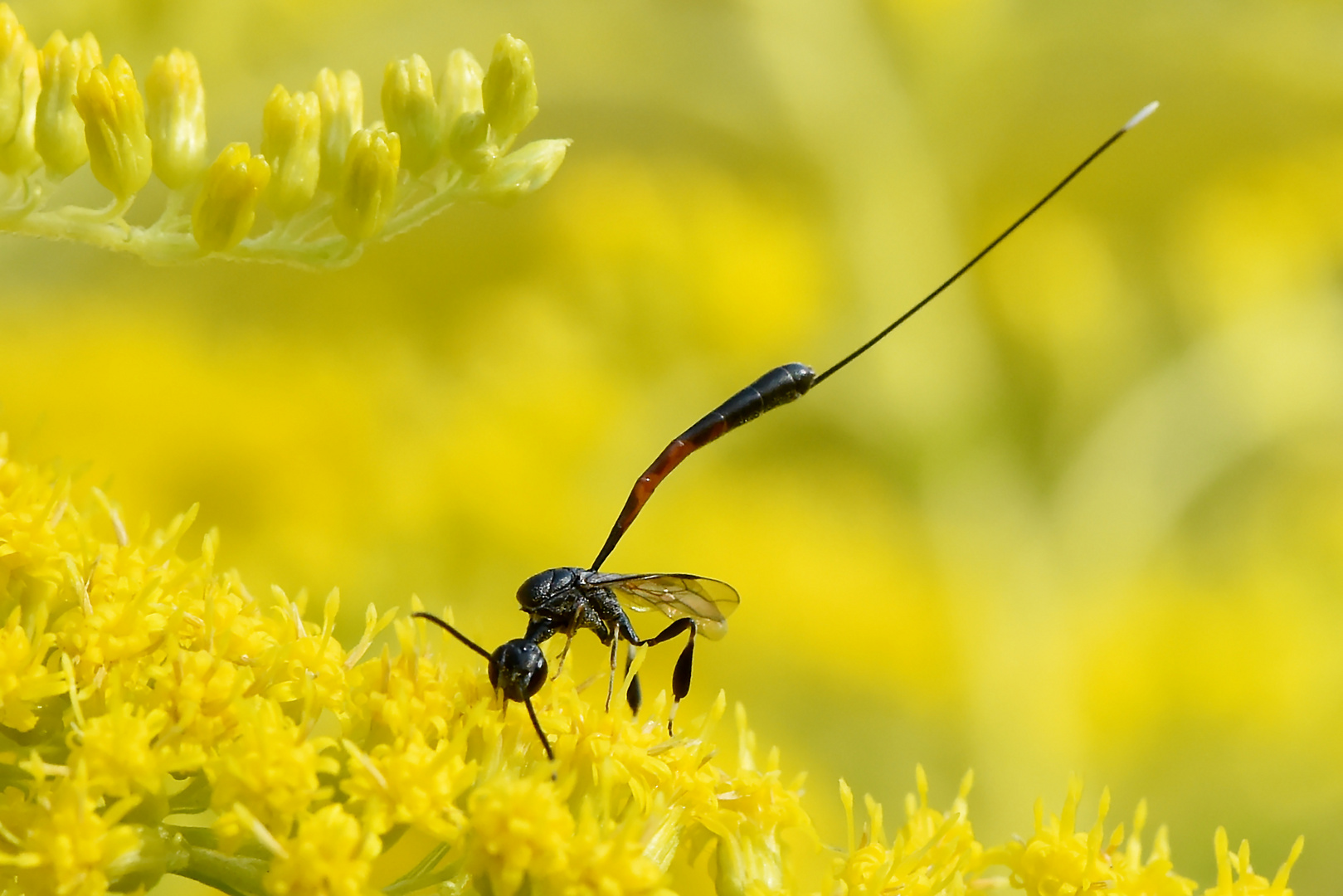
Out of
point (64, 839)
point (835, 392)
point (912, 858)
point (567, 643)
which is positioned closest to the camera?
point (64, 839)

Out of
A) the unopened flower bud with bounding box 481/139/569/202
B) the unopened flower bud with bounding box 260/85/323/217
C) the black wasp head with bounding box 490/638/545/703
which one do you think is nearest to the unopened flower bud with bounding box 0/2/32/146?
the unopened flower bud with bounding box 260/85/323/217

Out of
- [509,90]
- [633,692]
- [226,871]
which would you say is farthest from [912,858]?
[509,90]

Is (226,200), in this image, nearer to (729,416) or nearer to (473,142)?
(473,142)

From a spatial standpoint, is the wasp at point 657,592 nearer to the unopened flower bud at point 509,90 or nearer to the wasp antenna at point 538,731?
the wasp antenna at point 538,731

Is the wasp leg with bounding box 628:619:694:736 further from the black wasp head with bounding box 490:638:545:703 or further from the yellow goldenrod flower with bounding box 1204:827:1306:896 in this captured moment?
the yellow goldenrod flower with bounding box 1204:827:1306:896

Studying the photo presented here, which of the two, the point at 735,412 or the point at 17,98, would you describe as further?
the point at 735,412

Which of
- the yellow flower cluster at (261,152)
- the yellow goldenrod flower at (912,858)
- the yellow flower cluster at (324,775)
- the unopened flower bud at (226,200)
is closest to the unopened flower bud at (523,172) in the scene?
the yellow flower cluster at (261,152)

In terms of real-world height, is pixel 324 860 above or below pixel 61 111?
below
